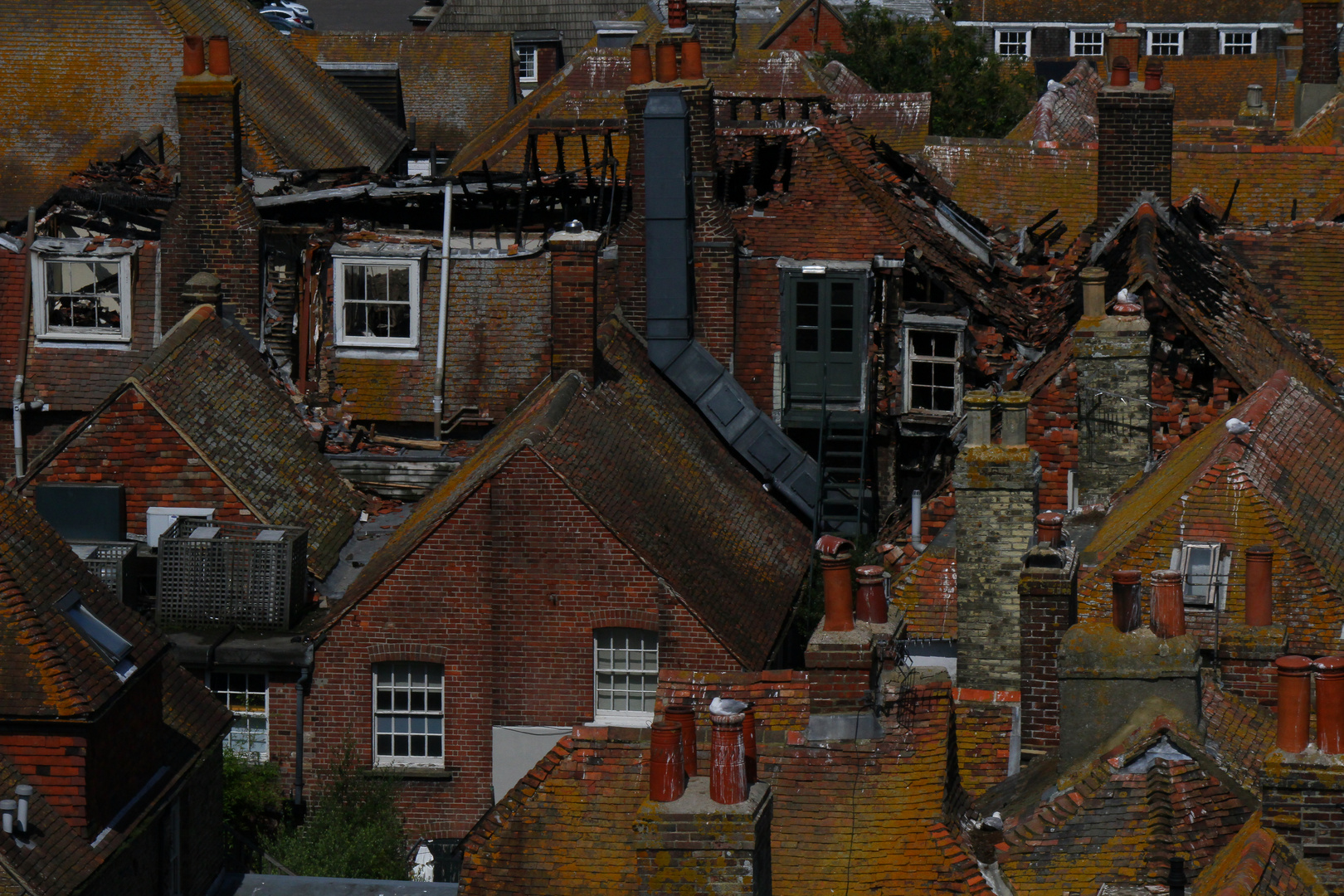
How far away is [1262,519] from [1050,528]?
516 centimetres

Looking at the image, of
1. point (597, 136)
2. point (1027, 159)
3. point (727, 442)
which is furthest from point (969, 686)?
point (597, 136)

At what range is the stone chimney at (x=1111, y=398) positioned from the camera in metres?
27.2

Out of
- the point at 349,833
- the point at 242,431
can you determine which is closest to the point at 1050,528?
the point at 349,833

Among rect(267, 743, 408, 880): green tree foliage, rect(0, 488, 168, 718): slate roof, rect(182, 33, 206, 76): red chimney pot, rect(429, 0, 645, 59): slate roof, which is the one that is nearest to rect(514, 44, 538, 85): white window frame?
rect(429, 0, 645, 59): slate roof

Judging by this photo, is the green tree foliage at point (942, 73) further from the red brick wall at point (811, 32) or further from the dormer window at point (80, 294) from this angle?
the dormer window at point (80, 294)

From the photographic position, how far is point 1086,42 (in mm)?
91938

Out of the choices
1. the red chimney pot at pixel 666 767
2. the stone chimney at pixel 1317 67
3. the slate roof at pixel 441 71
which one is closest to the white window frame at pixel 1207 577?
the red chimney pot at pixel 666 767

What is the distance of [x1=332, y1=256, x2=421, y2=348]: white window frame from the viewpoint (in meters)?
34.6

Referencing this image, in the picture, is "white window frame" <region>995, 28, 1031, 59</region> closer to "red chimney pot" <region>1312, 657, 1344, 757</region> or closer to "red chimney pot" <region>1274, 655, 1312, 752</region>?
"red chimney pot" <region>1274, 655, 1312, 752</region>

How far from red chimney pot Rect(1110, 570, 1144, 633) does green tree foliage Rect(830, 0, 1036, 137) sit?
4233 cm

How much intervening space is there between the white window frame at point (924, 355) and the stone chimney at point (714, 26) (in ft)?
60.5

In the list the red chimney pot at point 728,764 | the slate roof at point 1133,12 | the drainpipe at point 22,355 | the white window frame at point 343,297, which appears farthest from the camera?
the slate roof at point 1133,12

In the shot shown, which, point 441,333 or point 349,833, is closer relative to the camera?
point 349,833

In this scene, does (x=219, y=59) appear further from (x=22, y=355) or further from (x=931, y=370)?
(x=931, y=370)
